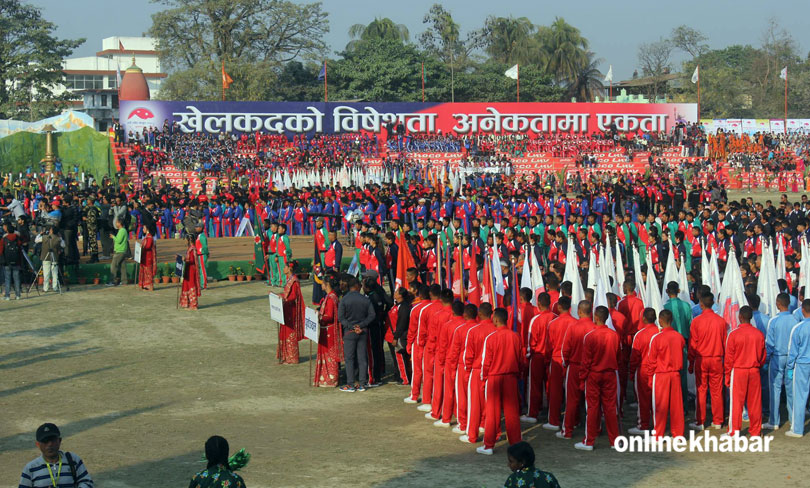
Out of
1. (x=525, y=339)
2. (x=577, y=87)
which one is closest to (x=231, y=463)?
(x=525, y=339)

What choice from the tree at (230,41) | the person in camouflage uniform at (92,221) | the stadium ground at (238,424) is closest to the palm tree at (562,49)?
the tree at (230,41)

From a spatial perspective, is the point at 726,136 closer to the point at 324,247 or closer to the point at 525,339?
the point at 324,247

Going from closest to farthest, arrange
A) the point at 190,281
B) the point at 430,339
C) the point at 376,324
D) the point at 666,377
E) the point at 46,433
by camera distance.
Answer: the point at 46,433
the point at 666,377
the point at 430,339
the point at 376,324
the point at 190,281

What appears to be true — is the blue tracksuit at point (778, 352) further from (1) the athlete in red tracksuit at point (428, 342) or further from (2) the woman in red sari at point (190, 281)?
(2) the woman in red sari at point (190, 281)

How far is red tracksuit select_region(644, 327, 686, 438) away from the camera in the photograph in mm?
9094

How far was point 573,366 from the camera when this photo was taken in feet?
30.5

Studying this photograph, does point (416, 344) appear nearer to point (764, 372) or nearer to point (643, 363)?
point (643, 363)

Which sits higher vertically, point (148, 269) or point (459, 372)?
point (148, 269)

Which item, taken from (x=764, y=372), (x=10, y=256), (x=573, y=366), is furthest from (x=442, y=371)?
(x=10, y=256)

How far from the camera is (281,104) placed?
4247 cm

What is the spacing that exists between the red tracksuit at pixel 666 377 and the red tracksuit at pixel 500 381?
1.44 m

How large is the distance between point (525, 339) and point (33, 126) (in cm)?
3587

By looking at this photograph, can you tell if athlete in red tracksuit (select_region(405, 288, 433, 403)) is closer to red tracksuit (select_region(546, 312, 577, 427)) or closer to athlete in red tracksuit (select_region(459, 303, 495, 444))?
athlete in red tracksuit (select_region(459, 303, 495, 444))

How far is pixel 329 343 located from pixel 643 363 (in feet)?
13.7
